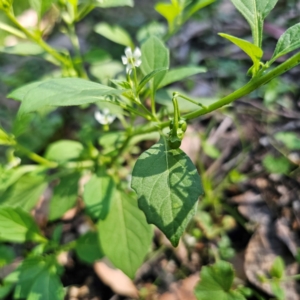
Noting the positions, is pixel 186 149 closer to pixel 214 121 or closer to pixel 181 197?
pixel 214 121

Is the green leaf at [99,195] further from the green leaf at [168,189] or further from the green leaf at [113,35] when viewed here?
the green leaf at [113,35]

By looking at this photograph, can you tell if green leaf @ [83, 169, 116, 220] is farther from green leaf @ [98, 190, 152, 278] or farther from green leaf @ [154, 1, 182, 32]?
green leaf @ [154, 1, 182, 32]

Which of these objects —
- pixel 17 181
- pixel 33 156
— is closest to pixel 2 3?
pixel 33 156

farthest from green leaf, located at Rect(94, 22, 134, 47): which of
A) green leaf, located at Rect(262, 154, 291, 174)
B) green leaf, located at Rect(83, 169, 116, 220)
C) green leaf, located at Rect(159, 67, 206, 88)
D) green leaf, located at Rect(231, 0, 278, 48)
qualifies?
green leaf, located at Rect(262, 154, 291, 174)

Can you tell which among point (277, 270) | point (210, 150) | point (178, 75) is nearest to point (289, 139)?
point (210, 150)

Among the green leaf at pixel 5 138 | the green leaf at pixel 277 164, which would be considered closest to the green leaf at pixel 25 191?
the green leaf at pixel 5 138

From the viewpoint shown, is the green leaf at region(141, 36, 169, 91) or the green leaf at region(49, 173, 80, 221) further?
the green leaf at region(49, 173, 80, 221)
